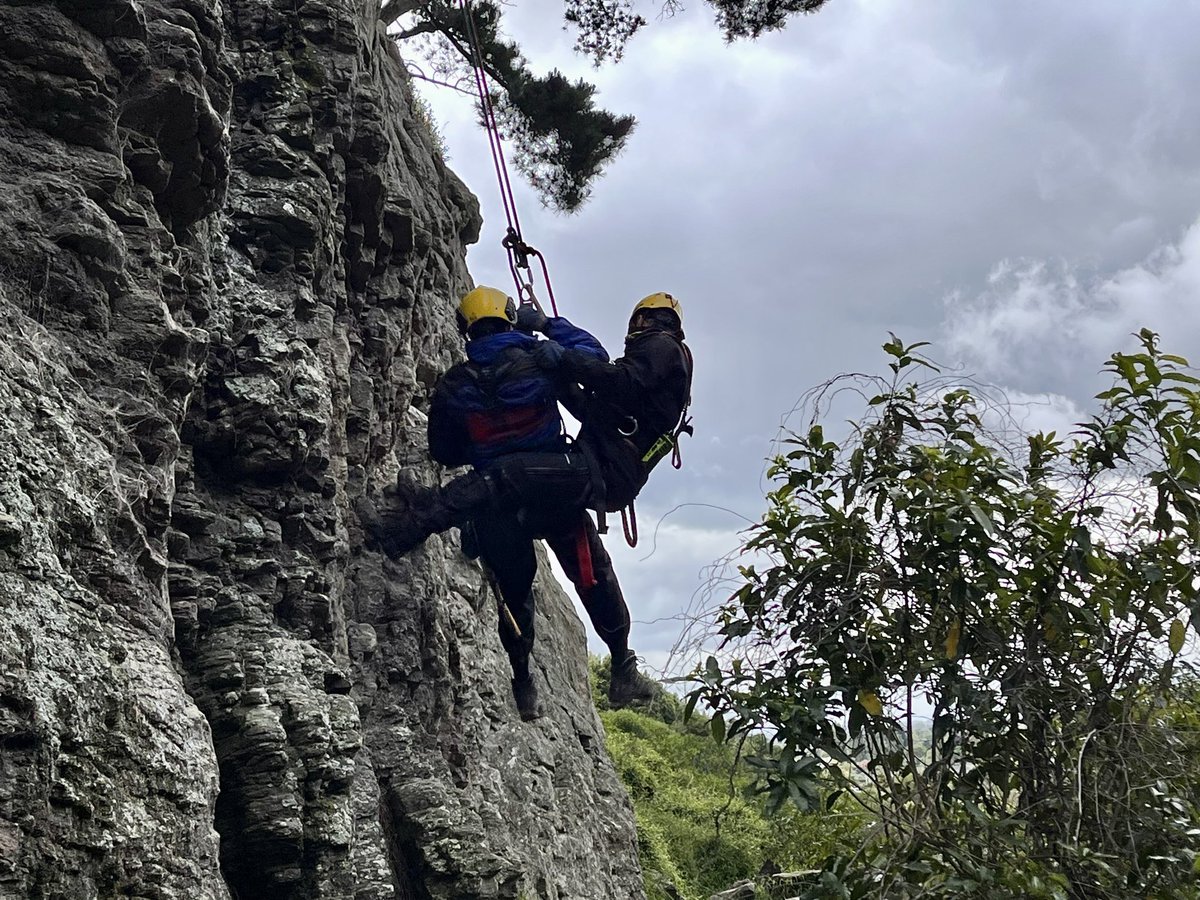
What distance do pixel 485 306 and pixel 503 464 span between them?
118cm

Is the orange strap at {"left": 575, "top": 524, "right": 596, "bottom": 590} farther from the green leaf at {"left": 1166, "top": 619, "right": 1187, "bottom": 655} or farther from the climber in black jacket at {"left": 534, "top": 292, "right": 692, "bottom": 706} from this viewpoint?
the green leaf at {"left": 1166, "top": 619, "right": 1187, "bottom": 655}

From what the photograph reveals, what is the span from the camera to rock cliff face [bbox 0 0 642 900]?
3.73 meters

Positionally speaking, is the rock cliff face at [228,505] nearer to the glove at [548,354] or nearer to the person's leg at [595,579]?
the person's leg at [595,579]

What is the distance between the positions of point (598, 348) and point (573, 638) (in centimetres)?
407

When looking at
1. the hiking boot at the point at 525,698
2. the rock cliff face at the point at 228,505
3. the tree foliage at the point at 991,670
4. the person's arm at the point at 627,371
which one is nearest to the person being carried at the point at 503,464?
the person's arm at the point at 627,371

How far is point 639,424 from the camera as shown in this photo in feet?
26.1

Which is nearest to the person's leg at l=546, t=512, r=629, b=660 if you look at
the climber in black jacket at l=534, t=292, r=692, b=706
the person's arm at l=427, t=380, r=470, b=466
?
the climber in black jacket at l=534, t=292, r=692, b=706

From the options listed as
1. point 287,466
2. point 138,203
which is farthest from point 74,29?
point 287,466

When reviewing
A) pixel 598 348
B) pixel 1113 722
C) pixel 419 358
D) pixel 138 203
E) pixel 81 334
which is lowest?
pixel 1113 722

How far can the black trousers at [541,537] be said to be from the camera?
759cm

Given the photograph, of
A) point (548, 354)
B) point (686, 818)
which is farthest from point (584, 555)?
point (686, 818)

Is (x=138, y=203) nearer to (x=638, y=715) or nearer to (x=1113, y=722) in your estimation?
(x=1113, y=722)

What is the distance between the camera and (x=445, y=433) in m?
7.94

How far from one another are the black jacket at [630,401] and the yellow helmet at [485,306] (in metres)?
0.64
